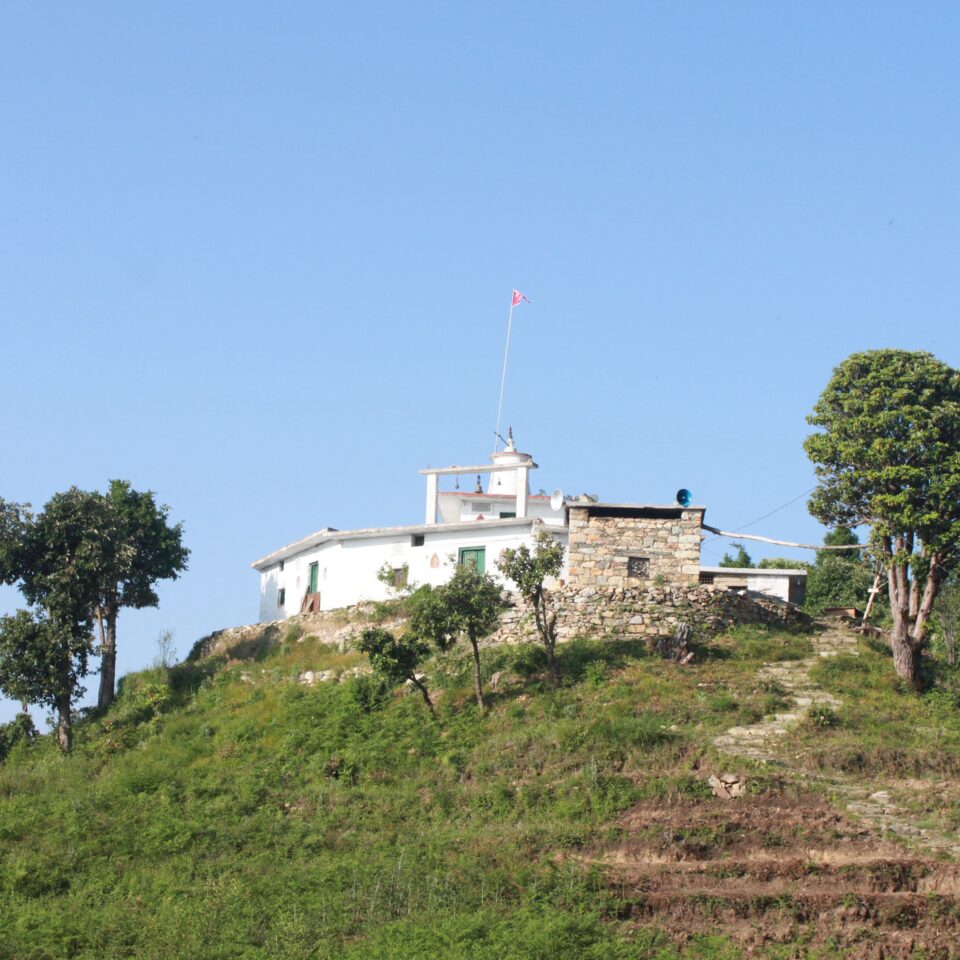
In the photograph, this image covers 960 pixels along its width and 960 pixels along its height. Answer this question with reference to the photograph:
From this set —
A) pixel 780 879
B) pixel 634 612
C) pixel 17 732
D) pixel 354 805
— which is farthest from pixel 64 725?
Result: pixel 780 879

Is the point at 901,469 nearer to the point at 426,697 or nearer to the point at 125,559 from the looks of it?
the point at 426,697

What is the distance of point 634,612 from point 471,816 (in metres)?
11.4

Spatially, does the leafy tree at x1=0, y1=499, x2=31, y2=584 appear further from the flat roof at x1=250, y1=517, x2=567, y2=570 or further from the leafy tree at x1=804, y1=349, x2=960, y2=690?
the leafy tree at x1=804, y1=349, x2=960, y2=690

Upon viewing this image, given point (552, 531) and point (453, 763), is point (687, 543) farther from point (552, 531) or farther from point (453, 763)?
point (453, 763)

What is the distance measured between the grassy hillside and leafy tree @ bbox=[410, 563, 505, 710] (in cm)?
187

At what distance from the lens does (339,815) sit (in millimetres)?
30656

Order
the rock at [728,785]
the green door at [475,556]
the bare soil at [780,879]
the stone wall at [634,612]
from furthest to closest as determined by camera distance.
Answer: the green door at [475,556] < the stone wall at [634,612] < the rock at [728,785] < the bare soil at [780,879]

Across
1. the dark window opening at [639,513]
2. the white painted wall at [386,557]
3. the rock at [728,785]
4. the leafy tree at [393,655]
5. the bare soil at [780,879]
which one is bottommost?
the bare soil at [780,879]

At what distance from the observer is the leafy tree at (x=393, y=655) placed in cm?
3509

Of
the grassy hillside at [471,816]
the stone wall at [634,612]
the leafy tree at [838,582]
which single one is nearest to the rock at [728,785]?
the grassy hillside at [471,816]

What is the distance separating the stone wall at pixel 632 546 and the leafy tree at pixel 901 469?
16.6ft

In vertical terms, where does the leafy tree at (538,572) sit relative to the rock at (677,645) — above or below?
above

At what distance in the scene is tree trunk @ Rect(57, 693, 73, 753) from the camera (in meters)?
39.3

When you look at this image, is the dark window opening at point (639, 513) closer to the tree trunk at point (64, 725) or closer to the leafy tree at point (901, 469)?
the leafy tree at point (901, 469)
